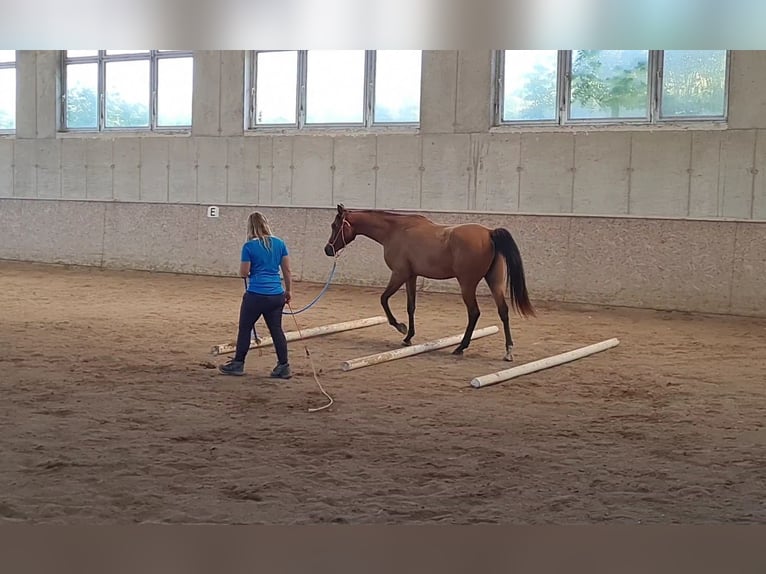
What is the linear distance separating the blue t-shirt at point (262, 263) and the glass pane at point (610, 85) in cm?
759

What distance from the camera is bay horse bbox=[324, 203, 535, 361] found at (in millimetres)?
8516

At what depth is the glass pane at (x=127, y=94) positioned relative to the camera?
55.7 ft

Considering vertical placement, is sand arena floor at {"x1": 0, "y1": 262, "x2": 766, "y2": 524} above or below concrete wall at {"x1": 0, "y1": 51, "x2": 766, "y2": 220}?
below

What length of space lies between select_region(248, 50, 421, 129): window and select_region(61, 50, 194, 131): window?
1568 mm

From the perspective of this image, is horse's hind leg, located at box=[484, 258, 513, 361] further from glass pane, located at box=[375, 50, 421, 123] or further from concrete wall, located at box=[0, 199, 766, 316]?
glass pane, located at box=[375, 50, 421, 123]

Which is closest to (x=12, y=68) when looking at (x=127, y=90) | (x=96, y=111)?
(x=96, y=111)

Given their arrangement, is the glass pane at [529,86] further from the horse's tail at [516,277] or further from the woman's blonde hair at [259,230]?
the woman's blonde hair at [259,230]

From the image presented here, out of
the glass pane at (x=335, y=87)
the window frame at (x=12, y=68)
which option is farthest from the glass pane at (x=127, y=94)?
the glass pane at (x=335, y=87)

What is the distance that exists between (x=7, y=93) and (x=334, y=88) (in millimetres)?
7849

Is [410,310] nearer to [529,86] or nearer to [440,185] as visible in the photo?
[440,185]

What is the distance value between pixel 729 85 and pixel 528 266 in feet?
12.3

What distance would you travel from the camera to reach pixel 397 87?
47.9ft

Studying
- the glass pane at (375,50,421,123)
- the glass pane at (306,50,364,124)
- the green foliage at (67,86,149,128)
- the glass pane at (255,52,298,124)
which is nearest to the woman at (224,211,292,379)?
the glass pane at (375,50,421,123)

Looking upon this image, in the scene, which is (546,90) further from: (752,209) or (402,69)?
(752,209)
